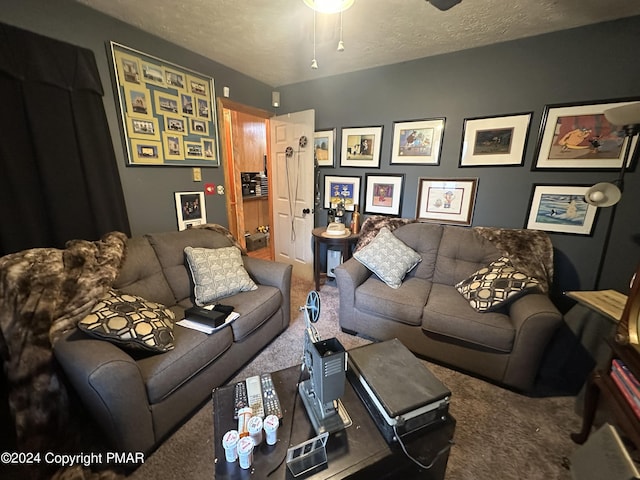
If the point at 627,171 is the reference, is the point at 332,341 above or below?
below

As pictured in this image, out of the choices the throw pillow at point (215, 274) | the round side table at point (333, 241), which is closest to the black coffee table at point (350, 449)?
the throw pillow at point (215, 274)

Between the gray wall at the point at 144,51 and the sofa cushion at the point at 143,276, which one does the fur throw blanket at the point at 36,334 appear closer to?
the sofa cushion at the point at 143,276

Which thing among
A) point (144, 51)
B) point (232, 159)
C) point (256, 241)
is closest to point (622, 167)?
point (144, 51)

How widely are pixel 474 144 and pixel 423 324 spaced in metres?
1.87

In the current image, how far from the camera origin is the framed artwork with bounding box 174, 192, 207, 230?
2.57 metres

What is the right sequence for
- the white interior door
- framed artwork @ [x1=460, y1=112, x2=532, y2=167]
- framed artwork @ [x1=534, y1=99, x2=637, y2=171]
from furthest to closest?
the white interior door, framed artwork @ [x1=460, y1=112, x2=532, y2=167], framed artwork @ [x1=534, y1=99, x2=637, y2=171]

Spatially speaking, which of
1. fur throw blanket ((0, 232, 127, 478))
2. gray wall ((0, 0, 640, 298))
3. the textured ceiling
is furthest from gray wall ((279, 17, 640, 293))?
fur throw blanket ((0, 232, 127, 478))

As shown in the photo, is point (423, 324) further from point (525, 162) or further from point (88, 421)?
point (88, 421)

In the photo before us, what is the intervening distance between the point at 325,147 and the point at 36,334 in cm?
307

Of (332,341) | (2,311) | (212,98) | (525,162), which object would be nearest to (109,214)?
(2,311)

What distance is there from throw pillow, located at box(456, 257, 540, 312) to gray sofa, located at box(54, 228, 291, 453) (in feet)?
4.94

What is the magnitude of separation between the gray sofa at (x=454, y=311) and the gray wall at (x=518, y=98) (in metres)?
0.44

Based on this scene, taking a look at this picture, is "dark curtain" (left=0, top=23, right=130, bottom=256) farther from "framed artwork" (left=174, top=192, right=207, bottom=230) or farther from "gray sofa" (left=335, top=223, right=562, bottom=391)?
"gray sofa" (left=335, top=223, right=562, bottom=391)

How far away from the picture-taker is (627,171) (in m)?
2.00
